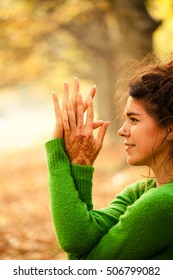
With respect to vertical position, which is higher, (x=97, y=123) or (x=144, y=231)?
(x=97, y=123)

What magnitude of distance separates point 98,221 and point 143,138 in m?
0.33

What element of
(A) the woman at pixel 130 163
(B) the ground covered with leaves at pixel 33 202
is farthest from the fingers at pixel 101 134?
(B) the ground covered with leaves at pixel 33 202

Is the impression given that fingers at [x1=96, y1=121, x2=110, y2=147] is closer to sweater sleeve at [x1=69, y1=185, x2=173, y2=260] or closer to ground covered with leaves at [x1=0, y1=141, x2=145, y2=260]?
sweater sleeve at [x1=69, y1=185, x2=173, y2=260]

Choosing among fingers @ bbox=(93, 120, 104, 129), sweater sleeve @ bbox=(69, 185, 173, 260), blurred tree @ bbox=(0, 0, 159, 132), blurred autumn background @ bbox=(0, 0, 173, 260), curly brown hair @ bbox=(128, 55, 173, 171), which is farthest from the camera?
blurred tree @ bbox=(0, 0, 159, 132)

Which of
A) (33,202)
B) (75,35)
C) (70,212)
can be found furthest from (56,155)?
(75,35)

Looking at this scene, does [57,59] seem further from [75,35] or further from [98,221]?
[98,221]

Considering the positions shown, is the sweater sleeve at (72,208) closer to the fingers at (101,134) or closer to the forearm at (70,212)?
the forearm at (70,212)

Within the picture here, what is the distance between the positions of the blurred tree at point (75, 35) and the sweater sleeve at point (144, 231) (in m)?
2.45

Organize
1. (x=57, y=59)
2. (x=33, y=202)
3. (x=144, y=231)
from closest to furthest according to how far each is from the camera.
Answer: (x=144, y=231) → (x=33, y=202) → (x=57, y=59)

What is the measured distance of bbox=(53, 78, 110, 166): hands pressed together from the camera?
1774 millimetres

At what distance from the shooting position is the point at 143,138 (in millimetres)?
1733

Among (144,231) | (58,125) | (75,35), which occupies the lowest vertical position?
(144,231)

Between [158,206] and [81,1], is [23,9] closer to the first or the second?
[81,1]

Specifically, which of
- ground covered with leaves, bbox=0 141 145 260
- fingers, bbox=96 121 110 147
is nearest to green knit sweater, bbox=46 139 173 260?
fingers, bbox=96 121 110 147
